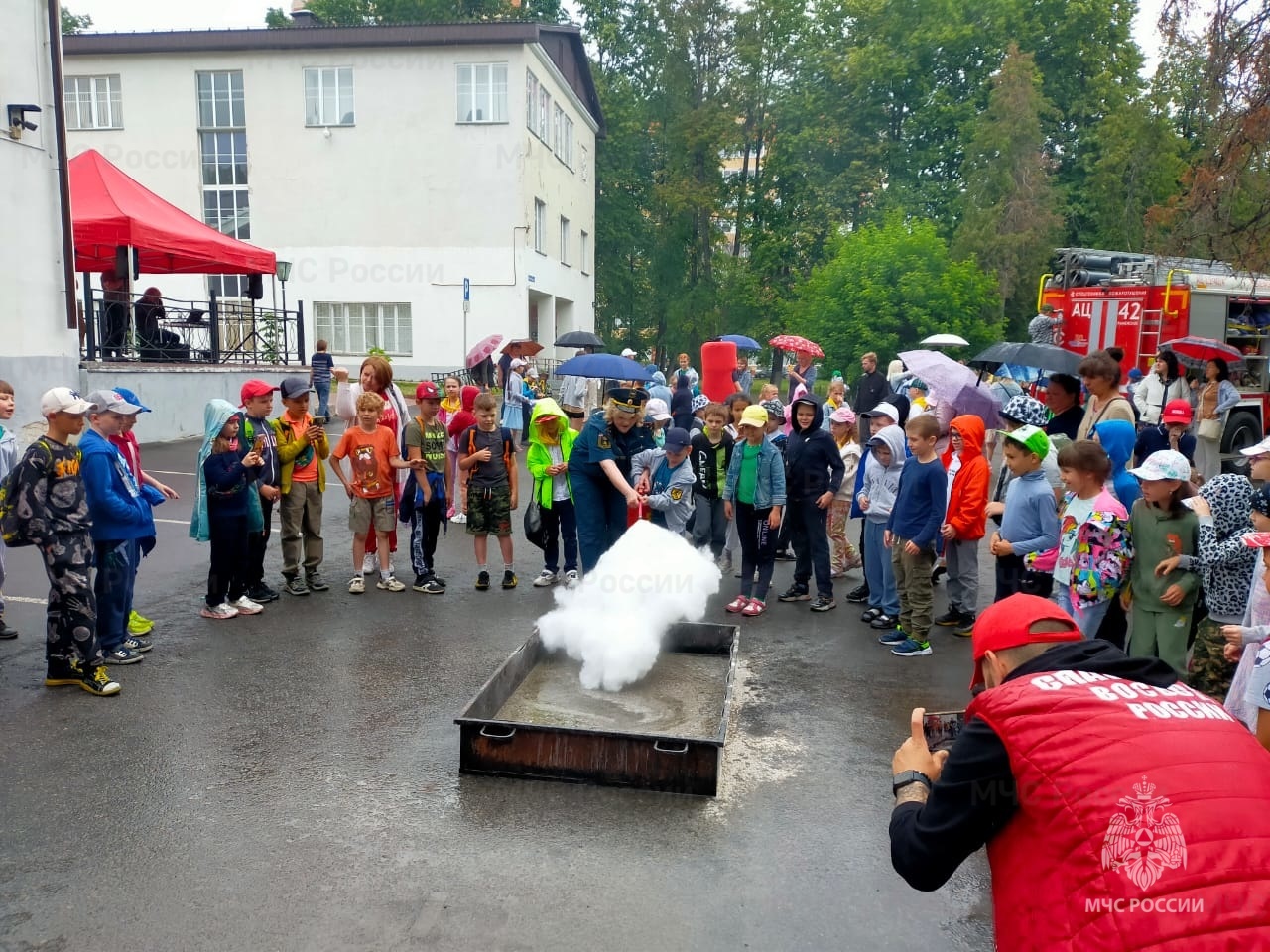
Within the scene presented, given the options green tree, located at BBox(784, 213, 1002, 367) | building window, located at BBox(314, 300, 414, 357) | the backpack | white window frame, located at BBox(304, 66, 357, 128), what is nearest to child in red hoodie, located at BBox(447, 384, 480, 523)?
the backpack

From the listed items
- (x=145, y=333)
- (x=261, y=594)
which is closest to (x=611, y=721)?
(x=261, y=594)

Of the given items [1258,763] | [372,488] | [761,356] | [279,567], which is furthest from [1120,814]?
[761,356]

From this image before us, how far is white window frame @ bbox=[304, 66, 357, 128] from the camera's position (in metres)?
28.4

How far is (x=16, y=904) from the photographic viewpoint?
3.73m

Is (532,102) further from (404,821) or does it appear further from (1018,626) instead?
(1018,626)

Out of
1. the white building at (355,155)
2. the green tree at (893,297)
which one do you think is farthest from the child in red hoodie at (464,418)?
the white building at (355,155)

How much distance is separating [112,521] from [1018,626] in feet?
19.3

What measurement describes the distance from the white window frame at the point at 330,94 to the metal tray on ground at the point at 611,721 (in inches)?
1050

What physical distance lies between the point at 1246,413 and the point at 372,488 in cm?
1348

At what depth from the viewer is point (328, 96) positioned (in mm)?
28625

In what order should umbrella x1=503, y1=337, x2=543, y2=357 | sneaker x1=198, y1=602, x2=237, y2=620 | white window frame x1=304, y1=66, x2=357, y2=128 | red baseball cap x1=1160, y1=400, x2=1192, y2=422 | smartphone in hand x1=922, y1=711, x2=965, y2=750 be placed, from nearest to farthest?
1. smartphone in hand x1=922, y1=711, x2=965, y2=750
2. sneaker x1=198, y1=602, x2=237, y2=620
3. red baseball cap x1=1160, y1=400, x2=1192, y2=422
4. umbrella x1=503, y1=337, x2=543, y2=357
5. white window frame x1=304, y1=66, x2=357, y2=128

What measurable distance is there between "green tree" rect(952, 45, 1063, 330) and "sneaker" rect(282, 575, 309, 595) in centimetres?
2766

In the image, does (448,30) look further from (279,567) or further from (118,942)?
(118,942)

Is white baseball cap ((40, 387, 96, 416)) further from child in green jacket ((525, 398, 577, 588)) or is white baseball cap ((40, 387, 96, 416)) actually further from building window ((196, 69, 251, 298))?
building window ((196, 69, 251, 298))
